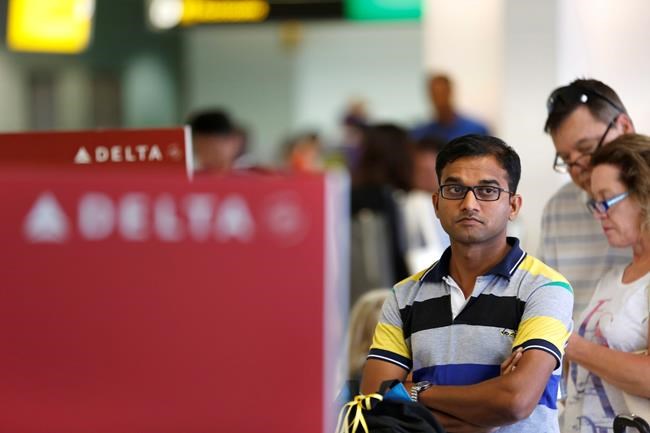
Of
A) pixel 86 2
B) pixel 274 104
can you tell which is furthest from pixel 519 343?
pixel 274 104

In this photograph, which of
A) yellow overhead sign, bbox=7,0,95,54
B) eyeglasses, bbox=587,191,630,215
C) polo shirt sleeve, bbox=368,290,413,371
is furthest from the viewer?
yellow overhead sign, bbox=7,0,95,54

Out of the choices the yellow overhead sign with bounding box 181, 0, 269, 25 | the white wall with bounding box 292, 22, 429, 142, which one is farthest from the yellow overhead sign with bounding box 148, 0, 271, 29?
the white wall with bounding box 292, 22, 429, 142

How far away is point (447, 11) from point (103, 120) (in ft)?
36.3

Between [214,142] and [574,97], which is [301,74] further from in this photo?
[574,97]

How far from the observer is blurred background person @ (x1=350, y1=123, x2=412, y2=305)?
24.1ft

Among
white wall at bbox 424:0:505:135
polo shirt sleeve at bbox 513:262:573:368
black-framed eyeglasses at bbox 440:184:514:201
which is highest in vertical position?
white wall at bbox 424:0:505:135

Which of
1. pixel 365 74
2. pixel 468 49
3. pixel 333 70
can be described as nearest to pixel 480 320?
pixel 468 49

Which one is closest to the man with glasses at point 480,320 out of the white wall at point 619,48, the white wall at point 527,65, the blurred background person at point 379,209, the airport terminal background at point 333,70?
the airport terminal background at point 333,70

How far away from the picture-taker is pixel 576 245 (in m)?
3.89

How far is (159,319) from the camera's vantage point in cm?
200

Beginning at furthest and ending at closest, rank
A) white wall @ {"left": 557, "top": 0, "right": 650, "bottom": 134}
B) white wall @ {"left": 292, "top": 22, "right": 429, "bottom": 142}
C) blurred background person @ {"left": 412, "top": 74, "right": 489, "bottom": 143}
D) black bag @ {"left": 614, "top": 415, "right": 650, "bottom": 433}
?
white wall @ {"left": 292, "top": 22, "right": 429, "bottom": 142}, blurred background person @ {"left": 412, "top": 74, "right": 489, "bottom": 143}, white wall @ {"left": 557, "top": 0, "right": 650, "bottom": 134}, black bag @ {"left": 614, "top": 415, "right": 650, "bottom": 433}

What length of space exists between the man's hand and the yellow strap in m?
0.29

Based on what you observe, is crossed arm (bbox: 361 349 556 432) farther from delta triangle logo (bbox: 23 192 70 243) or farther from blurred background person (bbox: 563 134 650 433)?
delta triangle logo (bbox: 23 192 70 243)

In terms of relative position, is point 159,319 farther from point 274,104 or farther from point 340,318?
point 274,104
